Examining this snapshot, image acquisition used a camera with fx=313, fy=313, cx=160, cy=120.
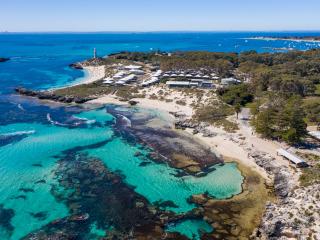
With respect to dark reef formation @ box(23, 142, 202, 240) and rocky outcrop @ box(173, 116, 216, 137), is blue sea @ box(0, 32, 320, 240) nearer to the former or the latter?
dark reef formation @ box(23, 142, 202, 240)

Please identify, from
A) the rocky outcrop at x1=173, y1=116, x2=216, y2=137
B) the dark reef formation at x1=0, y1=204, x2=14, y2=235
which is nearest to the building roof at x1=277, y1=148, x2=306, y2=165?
the rocky outcrop at x1=173, y1=116, x2=216, y2=137

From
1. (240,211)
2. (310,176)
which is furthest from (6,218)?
(310,176)

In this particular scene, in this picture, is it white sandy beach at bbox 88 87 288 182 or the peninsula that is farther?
white sandy beach at bbox 88 87 288 182

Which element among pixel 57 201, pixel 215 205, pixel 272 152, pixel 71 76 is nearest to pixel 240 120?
pixel 272 152

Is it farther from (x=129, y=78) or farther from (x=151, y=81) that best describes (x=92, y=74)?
(x=151, y=81)

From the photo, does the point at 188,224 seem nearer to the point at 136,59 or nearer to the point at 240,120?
the point at 240,120
